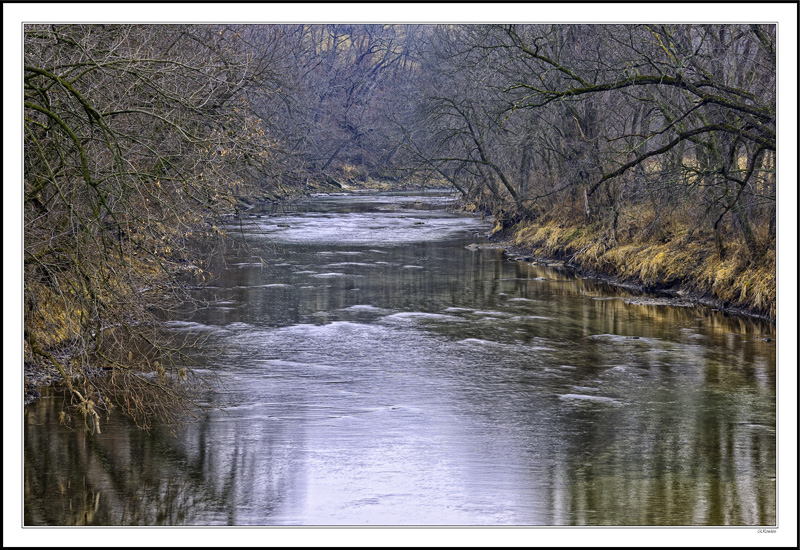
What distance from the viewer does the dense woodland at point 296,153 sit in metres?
10.8

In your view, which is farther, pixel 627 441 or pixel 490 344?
pixel 490 344

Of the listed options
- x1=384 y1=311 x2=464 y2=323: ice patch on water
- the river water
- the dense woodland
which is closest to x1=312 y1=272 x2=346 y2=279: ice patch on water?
the dense woodland

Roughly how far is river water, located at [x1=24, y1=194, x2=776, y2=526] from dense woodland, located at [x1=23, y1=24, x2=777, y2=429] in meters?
1.05

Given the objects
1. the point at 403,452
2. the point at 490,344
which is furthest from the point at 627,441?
the point at 490,344

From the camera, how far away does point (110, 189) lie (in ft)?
34.6

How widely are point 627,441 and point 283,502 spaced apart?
16.0 ft

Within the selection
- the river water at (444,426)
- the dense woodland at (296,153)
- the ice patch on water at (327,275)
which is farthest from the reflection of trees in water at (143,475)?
the ice patch on water at (327,275)

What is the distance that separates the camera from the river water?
397 inches

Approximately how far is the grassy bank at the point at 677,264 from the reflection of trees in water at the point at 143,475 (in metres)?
12.9

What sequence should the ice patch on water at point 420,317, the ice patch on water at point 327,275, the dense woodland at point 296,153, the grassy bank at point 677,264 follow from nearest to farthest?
the dense woodland at point 296,153 < the grassy bank at point 677,264 < the ice patch on water at point 420,317 < the ice patch on water at point 327,275

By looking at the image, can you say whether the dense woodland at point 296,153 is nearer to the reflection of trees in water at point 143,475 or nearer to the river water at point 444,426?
the reflection of trees in water at point 143,475

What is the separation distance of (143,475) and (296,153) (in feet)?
66.9

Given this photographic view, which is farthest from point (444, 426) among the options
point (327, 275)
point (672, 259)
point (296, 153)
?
point (296, 153)

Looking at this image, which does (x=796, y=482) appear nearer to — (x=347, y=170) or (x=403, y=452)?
(x=403, y=452)
